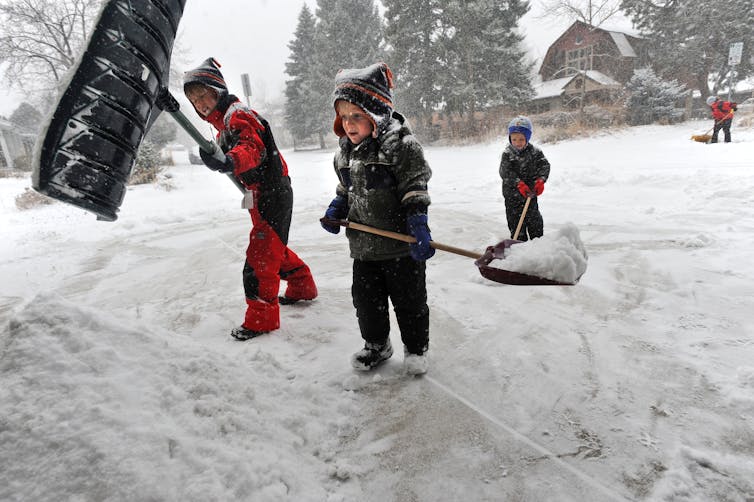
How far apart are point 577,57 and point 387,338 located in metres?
33.6

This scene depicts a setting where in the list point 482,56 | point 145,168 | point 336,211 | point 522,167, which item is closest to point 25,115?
point 145,168

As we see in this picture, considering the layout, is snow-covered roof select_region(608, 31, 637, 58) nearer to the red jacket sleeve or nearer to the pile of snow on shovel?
the pile of snow on shovel

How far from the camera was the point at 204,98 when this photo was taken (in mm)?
2830

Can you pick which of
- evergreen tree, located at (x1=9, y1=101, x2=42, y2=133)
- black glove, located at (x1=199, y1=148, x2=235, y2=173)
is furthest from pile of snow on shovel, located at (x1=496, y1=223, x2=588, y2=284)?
evergreen tree, located at (x1=9, y1=101, x2=42, y2=133)

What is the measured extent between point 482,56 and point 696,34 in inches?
475

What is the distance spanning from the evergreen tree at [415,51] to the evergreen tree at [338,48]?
129 inches

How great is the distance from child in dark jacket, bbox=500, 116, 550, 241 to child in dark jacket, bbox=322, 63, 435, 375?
243 centimetres

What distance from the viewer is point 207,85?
2754 mm

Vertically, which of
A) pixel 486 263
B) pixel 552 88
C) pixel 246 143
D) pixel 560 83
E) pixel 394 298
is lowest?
pixel 394 298

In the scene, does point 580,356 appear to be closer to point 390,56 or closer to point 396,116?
point 396,116

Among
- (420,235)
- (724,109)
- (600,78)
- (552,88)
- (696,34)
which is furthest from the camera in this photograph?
(552,88)

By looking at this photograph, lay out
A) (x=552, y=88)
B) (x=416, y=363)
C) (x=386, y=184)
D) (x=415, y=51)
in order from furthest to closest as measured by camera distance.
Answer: (x=552, y=88)
(x=415, y=51)
(x=416, y=363)
(x=386, y=184)

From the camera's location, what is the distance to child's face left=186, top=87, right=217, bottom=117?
279 cm

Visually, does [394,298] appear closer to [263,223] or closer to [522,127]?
[263,223]
